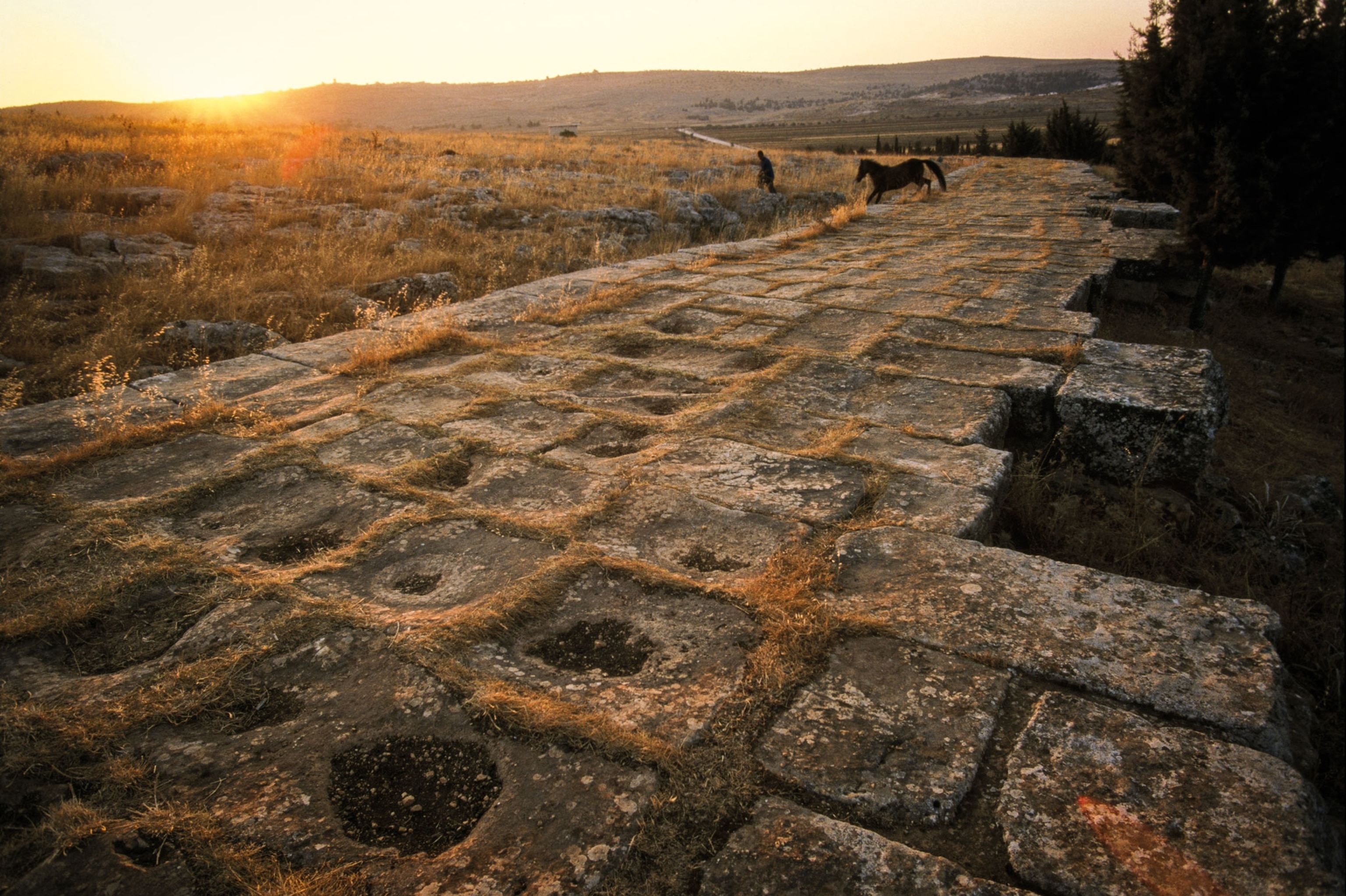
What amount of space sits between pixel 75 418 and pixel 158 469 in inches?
27.5

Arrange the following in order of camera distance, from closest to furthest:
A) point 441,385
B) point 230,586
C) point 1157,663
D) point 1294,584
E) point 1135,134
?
point 1157,663
point 230,586
point 1294,584
point 441,385
point 1135,134

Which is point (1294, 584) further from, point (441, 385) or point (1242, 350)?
point (1242, 350)

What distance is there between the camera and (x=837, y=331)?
A: 4.43 m

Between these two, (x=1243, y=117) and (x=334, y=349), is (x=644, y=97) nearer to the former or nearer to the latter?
(x=1243, y=117)

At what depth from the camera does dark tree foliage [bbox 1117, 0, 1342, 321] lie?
6.80 meters

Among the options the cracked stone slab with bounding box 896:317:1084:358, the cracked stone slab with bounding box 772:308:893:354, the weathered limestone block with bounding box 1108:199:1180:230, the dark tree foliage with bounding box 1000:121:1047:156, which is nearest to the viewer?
the cracked stone slab with bounding box 896:317:1084:358

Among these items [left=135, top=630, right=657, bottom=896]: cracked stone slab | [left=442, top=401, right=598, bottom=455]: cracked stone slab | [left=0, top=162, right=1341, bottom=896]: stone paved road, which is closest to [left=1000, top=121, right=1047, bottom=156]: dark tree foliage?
[left=0, top=162, right=1341, bottom=896]: stone paved road

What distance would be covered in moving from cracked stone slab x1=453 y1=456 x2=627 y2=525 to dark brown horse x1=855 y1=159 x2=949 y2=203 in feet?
34.4

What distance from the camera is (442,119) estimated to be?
296 ft

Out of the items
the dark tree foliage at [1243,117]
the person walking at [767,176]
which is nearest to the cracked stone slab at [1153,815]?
the dark tree foliage at [1243,117]

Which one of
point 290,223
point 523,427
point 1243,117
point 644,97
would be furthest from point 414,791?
point 644,97

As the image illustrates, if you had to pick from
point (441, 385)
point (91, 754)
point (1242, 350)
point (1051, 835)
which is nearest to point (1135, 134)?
point (1242, 350)

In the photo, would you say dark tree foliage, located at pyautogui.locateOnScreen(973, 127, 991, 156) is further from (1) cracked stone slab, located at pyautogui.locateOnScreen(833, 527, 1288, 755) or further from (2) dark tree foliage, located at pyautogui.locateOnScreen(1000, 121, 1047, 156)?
(1) cracked stone slab, located at pyautogui.locateOnScreen(833, 527, 1288, 755)

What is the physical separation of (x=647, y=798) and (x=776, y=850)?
0.25m
